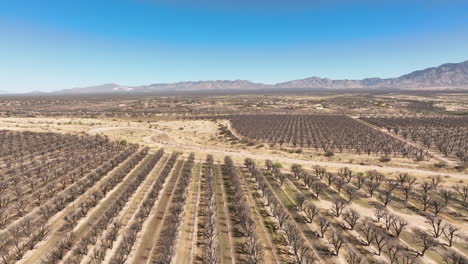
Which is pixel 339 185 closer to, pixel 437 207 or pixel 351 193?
pixel 351 193

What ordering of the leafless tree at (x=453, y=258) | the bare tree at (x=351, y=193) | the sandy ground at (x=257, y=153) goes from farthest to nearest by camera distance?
1. the sandy ground at (x=257, y=153)
2. the bare tree at (x=351, y=193)
3. the leafless tree at (x=453, y=258)

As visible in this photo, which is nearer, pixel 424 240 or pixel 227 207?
pixel 424 240

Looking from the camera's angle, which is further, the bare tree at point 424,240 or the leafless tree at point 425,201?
the leafless tree at point 425,201

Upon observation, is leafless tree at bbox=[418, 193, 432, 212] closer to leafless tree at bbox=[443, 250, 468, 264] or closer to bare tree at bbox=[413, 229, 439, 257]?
bare tree at bbox=[413, 229, 439, 257]

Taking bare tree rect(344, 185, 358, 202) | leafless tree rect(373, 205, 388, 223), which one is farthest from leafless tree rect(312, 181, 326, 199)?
leafless tree rect(373, 205, 388, 223)

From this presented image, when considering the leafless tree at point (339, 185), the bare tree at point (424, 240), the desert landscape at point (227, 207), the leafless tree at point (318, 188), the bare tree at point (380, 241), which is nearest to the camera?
the bare tree at point (380, 241)

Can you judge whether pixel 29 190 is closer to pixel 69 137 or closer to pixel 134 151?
pixel 134 151

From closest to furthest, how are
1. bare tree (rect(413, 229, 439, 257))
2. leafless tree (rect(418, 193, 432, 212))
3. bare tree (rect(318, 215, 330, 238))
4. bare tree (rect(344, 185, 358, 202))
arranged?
1. bare tree (rect(413, 229, 439, 257))
2. bare tree (rect(318, 215, 330, 238))
3. leafless tree (rect(418, 193, 432, 212))
4. bare tree (rect(344, 185, 358, 202))

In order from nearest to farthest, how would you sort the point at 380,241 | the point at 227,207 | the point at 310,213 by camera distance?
1. the point at 380,241
2. the point at 310,213
3. the point at 227,207

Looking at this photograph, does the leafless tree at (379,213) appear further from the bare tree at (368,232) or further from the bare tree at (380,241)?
the bare tree at (380,241)

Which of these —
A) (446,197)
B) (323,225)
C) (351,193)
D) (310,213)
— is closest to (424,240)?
(323,225)

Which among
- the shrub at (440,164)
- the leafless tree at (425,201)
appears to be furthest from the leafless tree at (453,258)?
the shrub at (440,164)
